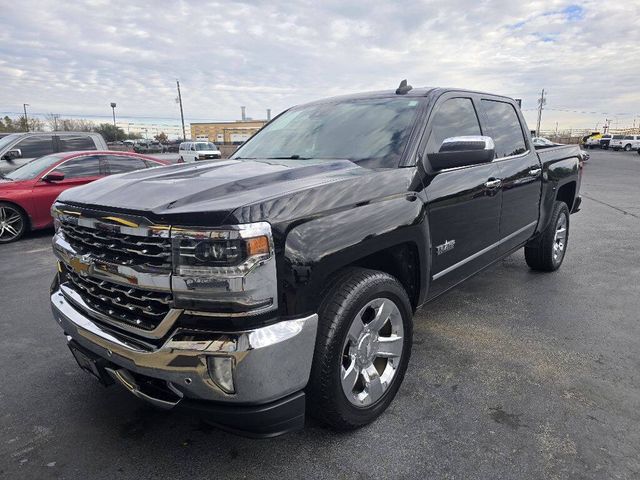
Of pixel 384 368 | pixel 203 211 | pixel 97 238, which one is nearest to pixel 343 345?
pixel 384 368

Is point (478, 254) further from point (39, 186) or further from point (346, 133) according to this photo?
point (39, 186)

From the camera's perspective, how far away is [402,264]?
2812 mm

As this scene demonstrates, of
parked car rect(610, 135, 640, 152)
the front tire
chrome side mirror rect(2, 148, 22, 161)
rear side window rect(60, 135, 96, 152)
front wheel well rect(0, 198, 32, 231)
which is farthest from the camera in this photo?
parked car rect(610, 135, 640, 152)

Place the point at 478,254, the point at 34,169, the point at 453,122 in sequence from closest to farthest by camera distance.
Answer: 1. the point at 453,122
2. the point at 478,254
3. the point at 34,169

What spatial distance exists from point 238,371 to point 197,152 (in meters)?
27.4

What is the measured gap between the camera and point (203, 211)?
189 cm

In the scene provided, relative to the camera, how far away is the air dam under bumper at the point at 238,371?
1.87 meters

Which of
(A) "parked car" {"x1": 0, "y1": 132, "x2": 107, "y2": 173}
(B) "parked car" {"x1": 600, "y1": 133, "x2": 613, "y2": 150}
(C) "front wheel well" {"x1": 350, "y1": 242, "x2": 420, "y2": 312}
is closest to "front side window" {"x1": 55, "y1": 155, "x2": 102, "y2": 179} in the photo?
(A) "parked car" {"x1": 0, "y1": 132, "x2": 107, "y2": 173}

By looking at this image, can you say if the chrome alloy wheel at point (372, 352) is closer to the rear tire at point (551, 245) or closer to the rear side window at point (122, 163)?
the rear tire at point (551, 245)

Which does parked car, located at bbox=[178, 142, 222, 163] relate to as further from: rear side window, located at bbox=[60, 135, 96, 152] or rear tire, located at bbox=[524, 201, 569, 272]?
rear tire, located at bbox=[524, 201, 569, 272]

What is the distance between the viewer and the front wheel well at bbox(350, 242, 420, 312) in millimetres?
2686

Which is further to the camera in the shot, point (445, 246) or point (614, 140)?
point (614, 140)

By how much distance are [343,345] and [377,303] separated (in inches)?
14.2

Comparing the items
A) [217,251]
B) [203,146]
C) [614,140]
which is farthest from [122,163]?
[614,140]
